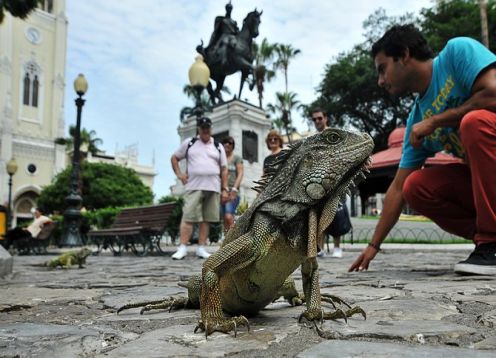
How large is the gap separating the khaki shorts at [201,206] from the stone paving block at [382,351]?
6064mm

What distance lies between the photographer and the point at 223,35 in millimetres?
22328

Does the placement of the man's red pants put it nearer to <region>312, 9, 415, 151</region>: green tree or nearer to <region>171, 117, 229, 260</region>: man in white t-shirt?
<region>171, 117, 229, 260</region>: man in white t-shirt

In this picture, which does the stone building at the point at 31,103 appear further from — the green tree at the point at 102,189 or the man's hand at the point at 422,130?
the man's hand at the point at 422,130

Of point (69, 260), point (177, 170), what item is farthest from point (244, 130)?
point (69, 260)

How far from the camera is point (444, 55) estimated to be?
3873 mm

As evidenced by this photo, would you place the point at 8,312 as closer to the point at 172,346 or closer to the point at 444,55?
the point at 172,346

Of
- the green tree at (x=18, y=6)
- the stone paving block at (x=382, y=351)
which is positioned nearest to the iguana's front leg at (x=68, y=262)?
the stone paving block at (x=382, y=351)

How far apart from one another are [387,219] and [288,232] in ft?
8.19

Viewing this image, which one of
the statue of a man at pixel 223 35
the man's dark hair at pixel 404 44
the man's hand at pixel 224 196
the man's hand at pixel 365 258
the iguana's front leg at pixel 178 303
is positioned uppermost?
the statue of a man at pixel 223 35

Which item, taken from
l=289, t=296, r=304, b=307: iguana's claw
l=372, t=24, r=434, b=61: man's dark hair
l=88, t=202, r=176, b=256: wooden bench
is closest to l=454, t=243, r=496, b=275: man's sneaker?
l=372, t=24, r=434, b=61: man's dark hair

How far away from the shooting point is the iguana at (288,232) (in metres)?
1.85

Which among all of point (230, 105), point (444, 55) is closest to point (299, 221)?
point (444, 55)

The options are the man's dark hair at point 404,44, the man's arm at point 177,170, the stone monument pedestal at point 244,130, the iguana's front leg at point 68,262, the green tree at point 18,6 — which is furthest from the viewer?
the stone monument pedestal at point 244,130

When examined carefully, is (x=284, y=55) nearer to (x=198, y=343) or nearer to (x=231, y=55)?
(x=231, y=55)
